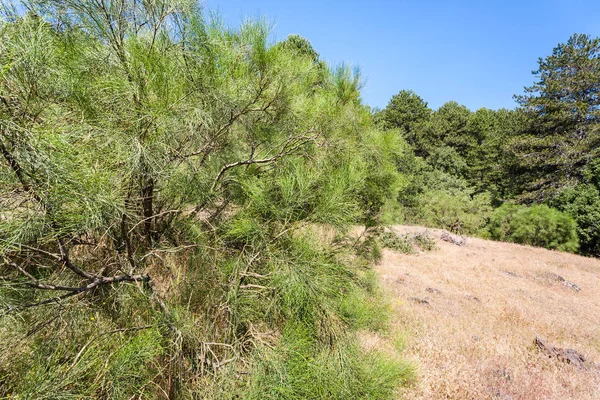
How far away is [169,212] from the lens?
59.9 inches

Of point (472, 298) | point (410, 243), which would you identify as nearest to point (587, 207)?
point (410, 243)

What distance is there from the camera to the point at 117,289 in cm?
139

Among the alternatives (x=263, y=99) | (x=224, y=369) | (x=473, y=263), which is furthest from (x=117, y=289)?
(x=473, y=263)

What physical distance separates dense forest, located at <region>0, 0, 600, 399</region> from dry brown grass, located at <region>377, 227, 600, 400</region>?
1.67 metres

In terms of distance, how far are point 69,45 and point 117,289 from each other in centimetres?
111

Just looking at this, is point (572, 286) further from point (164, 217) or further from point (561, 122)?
point (561, 122)

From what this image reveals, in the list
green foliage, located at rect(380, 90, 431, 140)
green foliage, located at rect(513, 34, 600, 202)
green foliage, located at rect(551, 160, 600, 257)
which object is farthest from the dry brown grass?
green foliage, located at rect(380, 90, 431, 140)

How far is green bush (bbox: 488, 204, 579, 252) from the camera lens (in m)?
11.3

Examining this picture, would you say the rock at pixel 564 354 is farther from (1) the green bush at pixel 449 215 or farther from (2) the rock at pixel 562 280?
(1) the green bush at pixel 449 215

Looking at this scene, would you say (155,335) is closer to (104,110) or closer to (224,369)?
(224,369)

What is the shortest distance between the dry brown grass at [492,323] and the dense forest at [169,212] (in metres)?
1.67

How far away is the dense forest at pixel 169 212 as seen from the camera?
1.01 metres

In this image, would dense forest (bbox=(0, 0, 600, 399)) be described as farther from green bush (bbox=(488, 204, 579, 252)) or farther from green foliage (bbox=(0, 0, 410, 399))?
green bush (bbox=(488, 204, 579, 252))

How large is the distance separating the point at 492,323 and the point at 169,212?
198 inches
